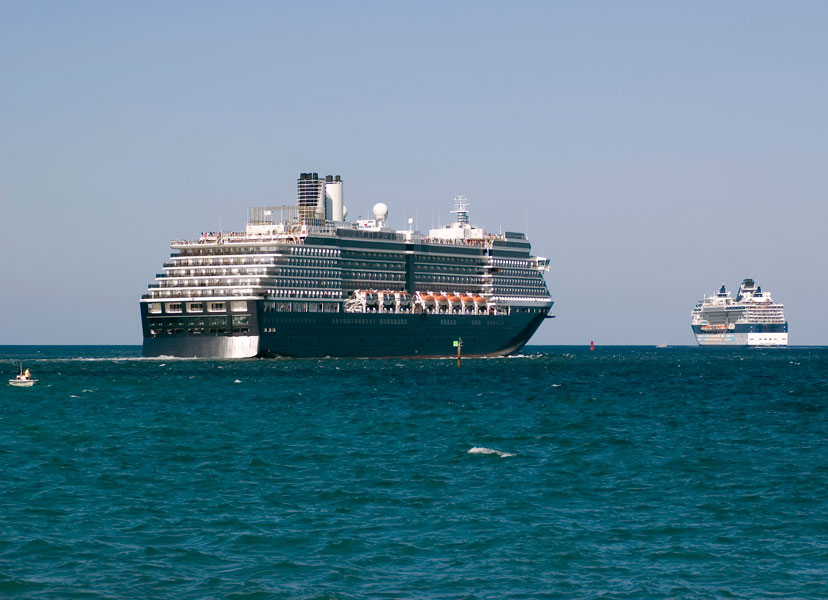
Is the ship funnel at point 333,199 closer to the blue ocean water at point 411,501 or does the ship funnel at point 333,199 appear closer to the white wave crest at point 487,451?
the blue ocean water at point 411,501

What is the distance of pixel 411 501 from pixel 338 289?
122772 millimetres

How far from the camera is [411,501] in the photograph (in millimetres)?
36594

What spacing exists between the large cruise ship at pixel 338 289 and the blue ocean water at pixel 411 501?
7340 centimetres

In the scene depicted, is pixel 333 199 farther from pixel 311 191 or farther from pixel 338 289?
pixel 338 289

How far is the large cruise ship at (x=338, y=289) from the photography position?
14612 centimetres

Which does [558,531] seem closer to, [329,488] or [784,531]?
[784,531]

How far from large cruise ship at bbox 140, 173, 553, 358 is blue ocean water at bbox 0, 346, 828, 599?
241 feet

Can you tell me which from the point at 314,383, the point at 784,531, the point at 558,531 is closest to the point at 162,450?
the point at 558,531

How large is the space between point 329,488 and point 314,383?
2301 inches

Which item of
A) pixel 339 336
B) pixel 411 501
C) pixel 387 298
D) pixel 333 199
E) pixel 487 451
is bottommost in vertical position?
pixel 411 501

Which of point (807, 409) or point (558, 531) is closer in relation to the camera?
point (558, 531)

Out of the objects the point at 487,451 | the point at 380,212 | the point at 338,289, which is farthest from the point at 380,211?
the point at 487,451

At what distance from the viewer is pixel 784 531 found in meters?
32.2

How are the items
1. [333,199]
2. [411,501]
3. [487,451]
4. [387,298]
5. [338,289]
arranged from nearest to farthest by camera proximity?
[411,501]
[487,451]
[338,289]
[387,298]
[333,199]
